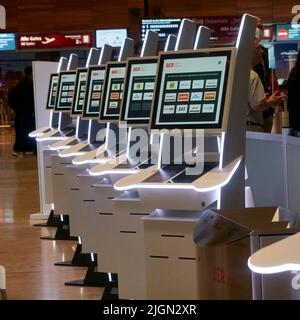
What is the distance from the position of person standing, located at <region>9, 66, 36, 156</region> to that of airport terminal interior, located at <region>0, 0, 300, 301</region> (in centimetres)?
633

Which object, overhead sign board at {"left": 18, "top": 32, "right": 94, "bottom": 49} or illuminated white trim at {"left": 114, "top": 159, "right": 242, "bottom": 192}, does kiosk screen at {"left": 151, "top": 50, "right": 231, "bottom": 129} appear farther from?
overhead sign board at {"left": 18, "top": 32, "right": 94, "bottom": 49}

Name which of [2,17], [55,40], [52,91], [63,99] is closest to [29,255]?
[63,99]

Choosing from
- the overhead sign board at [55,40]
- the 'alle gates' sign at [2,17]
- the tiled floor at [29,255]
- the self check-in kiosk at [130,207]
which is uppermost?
the 'alle gates' sign at [2,17]

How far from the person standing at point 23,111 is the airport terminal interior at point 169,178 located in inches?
249

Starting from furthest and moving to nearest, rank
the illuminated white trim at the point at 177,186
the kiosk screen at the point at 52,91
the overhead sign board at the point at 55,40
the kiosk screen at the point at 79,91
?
1. the overhead sign board at the point at 55,40
2. the kiosk screen at the point at 52,91
3. the kiosk screen at the point at 79,91
4. the illuminated white trim at the point at 177,186

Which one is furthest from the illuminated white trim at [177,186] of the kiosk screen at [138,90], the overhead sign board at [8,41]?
the overhead sign board at [8,41]

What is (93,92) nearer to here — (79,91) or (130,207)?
(79,91)

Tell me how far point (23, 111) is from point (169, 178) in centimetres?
1235

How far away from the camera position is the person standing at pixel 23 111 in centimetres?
1585

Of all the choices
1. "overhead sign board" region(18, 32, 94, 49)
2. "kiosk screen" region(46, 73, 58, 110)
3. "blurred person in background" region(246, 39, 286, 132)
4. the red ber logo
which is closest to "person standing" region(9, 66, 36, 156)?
"overhead sign board" region(18, 32, 94, 49)

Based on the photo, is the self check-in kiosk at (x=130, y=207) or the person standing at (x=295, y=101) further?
the person standing at (x=295, y=101)

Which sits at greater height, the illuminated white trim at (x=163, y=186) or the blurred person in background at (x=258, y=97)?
the blurred person in background at (x=258, y=97)

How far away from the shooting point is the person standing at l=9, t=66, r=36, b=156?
52.0ft

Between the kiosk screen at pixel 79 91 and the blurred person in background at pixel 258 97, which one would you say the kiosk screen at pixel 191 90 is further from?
the kiosk screen at pixel 79 91
